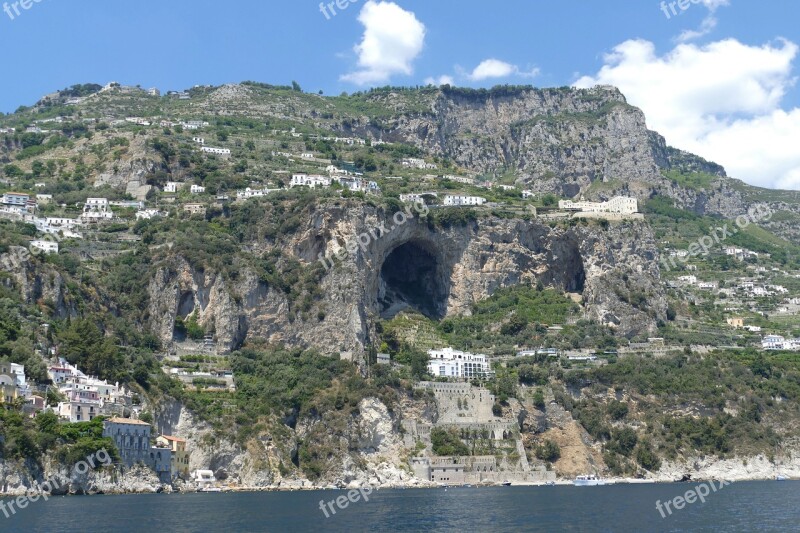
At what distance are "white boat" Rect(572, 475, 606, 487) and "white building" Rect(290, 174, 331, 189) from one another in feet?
128

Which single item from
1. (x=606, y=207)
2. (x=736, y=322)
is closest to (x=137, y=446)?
(x=606, y=207)

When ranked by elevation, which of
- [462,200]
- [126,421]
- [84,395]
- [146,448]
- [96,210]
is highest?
[462,200]

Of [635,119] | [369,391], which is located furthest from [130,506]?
[635,119]

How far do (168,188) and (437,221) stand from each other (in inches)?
1034

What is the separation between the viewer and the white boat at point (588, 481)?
8412 centimetres

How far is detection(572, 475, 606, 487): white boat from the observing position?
84125mm

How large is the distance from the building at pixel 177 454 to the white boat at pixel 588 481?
89.2 ft

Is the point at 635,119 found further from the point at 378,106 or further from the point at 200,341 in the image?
the point at 200,341

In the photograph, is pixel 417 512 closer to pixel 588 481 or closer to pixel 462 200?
pixel 588 481

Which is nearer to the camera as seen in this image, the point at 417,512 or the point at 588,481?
the point at 417,512

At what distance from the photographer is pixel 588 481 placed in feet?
278

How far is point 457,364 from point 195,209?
92.5ft

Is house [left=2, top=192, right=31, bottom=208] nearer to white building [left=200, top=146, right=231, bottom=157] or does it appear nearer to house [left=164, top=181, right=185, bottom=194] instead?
house [left=164, top=181, right=185, bottom=194]

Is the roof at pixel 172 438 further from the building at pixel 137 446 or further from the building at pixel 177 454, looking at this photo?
the building at pixel 137 446
